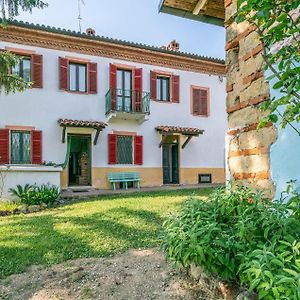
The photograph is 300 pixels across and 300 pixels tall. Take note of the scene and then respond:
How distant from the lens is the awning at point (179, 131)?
14.7m

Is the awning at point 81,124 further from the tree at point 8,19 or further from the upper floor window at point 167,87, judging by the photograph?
the tree at point 8,19

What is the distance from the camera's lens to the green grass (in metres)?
4.32

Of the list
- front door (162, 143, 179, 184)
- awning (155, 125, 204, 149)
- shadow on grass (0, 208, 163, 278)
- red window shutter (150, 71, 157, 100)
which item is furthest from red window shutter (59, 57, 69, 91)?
shadow on grass (0, 208, 163, 278)

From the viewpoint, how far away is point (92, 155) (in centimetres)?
1355

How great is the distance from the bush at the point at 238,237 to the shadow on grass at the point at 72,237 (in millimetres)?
2097

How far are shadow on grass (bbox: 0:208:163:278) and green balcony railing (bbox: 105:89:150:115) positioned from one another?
745cm

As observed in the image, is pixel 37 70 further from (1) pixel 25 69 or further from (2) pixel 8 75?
(2) pixel 8 75

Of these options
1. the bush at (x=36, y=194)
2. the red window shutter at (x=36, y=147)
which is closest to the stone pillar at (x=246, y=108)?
the bush at (x=36, y=194)

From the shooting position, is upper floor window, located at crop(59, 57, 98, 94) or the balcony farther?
the balcony

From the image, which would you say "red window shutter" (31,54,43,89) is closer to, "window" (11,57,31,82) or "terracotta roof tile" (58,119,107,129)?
"window" (11,57,31,82)

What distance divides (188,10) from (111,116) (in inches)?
363

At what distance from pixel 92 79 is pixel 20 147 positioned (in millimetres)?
4300

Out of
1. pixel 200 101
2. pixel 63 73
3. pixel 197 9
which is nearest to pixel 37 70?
pixel 63 73

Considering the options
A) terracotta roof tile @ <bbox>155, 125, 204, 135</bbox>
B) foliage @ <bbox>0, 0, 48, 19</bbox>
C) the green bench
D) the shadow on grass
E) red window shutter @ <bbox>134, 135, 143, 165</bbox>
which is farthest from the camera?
Answer: terracotta roof tile @ <bbox>155, 125, 204, 135</bbox>
